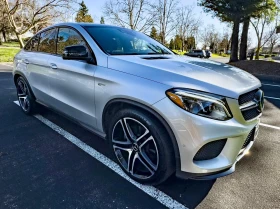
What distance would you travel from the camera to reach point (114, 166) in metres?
2.69

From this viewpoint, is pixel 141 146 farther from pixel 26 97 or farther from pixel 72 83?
pixel 26 97

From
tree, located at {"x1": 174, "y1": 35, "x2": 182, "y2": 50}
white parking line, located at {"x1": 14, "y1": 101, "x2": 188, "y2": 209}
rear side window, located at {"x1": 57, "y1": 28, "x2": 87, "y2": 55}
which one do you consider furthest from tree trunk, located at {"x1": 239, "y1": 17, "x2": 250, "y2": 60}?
tree, located at {"x1": 174, "y1": 35, "x2": 182, "y2": 50}

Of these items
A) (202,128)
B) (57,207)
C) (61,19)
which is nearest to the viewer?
(202,128)

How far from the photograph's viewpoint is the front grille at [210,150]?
1.90 m

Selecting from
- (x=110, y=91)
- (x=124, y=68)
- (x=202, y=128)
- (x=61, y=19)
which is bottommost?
(x=202, y=128)

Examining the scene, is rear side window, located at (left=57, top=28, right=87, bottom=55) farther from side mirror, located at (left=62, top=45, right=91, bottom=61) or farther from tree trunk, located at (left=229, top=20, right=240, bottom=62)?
tree trunk, located at (left=229, top=20, right=240, bottom=62)

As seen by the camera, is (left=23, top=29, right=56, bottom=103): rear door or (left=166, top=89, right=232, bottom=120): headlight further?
(left=23, top=29, right=56, bottom=103): rear door

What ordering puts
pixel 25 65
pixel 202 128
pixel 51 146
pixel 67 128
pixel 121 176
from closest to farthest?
pixel 202 128 → pixel 121 176 → pixel 51 146 → pixel 67 128 → pixel 25 65

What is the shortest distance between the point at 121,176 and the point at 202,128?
45.9 inches

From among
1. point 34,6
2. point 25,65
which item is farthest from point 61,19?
point 25,65

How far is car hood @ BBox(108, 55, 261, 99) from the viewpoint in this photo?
193 centimetres

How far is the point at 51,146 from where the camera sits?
315cm

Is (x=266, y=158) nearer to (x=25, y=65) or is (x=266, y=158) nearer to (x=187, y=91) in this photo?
(x=187, y=91)

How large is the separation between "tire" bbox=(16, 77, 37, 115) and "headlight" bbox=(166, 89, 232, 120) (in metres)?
3.15
